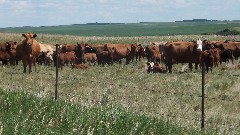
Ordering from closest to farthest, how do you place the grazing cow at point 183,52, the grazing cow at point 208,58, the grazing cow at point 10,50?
the grazing cow at point 208,58 → the grazing cow at point 183,52 → the grazing cow at point 10,50

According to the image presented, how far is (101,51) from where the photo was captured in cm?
3706

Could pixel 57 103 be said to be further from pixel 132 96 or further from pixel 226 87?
pixel 226 87

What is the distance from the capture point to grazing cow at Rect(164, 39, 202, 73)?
2853cm

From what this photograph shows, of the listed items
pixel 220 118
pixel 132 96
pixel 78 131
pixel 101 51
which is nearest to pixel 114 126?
pixel 78 131

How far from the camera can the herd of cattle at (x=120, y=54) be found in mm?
26641

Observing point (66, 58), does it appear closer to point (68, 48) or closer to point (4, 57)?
point (4, 57)

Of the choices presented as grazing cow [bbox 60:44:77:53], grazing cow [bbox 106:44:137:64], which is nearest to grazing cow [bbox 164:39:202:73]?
grazing cow [bbox 106:44:137:64]

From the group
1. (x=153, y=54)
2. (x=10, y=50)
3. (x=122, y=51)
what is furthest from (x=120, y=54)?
(x=10, y=50)

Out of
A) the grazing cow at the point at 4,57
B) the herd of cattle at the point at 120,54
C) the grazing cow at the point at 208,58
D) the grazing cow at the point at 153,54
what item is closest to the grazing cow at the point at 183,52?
the herd of cattle at the point at 120,54

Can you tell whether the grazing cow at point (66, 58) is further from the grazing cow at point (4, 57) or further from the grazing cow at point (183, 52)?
the grazing cow at point (183, 52)

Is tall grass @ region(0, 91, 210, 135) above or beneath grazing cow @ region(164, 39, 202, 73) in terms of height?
beneath

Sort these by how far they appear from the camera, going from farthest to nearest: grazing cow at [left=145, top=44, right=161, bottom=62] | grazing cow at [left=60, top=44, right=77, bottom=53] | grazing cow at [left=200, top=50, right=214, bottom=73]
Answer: grazing cow at [left=60, top=44, right=77, bottom=53] → grazing cow at [left=145, top=44, right=161, bottom=62] → grazing cow at [left=200, top=50, right=214, bottom=73]

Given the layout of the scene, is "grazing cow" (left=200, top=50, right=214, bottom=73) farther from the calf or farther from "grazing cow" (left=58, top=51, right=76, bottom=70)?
the calf

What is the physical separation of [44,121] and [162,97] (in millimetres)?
8200
